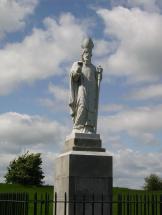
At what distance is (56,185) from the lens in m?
15.6

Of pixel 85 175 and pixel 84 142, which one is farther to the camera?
pixel 84 142

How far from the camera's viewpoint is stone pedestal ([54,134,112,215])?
566 inches

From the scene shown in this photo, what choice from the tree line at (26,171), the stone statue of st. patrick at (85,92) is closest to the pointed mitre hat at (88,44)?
the stone statue of st. patrick at (85,92)

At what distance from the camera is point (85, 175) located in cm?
1459

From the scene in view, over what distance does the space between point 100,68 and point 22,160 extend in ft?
136

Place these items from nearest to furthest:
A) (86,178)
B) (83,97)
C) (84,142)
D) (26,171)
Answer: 1. (86,178)
2. (84,142)
3. (83,97)
4. (26,171)

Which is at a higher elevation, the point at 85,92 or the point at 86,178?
the point at 85,92

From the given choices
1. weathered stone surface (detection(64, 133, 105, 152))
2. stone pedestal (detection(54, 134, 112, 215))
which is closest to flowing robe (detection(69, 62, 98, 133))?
weathered stone surface (detection(64, 133, 105, 152))

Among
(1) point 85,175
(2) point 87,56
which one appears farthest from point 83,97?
(1) point 85,175

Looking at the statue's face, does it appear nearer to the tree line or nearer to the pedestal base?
the pedestal base

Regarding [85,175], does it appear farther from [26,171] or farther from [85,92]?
[26,171]

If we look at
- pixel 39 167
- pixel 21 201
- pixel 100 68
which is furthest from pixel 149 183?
pixel 21 201

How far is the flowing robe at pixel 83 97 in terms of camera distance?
15.6 m

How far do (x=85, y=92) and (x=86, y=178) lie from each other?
2.82 metres
